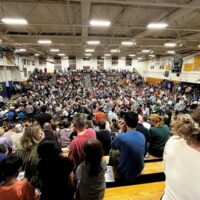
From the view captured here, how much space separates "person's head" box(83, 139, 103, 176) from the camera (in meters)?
1.68

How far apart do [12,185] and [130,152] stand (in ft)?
4.46

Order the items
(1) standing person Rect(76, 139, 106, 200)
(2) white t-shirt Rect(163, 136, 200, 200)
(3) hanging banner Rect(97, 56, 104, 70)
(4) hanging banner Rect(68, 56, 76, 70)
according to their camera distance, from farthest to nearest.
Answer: (3) hanging banner Rect(97, 56, 104, 70)
(4) hanging banner Rect(68, 56, 76, 70)
(1) standing person Rect(76, 139, 106, 200)
(2) white t-shirt Rect(163, 136, 200, 200)

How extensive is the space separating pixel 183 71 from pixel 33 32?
14275 mm

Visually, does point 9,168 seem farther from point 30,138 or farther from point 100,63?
point 100,63

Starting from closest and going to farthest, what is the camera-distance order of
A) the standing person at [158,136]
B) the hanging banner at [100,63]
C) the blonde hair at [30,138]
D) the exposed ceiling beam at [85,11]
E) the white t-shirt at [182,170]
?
the white t-shirt at [182,170] < the blonde hair at [30,138] < the standing person at [158,136] < the exposed ceiling beam at [85,11] < the hanging banner at [100,63]

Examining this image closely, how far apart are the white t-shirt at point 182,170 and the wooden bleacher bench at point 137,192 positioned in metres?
1.12

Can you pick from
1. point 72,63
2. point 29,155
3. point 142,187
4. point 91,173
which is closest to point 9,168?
point 29,155

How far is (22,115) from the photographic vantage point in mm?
8914

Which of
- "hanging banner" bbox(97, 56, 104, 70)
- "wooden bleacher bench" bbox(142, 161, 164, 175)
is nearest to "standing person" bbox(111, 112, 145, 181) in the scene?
"wooden bleacher bench" bbox(142, 161, 164, 175)

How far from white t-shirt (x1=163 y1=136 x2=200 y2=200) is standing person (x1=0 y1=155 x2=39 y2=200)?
1353 mm

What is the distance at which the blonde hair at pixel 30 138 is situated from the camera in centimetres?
225

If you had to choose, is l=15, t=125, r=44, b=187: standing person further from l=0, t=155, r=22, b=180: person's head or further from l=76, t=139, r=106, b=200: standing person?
l=76, t=139, r=106, b=200: standing person

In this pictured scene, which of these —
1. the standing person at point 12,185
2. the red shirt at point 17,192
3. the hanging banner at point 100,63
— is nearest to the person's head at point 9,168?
the standing person at point 12,185

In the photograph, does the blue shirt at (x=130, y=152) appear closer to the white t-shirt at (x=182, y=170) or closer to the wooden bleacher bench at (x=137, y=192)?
the wooden bleacher bench at (x=137, y=192)
